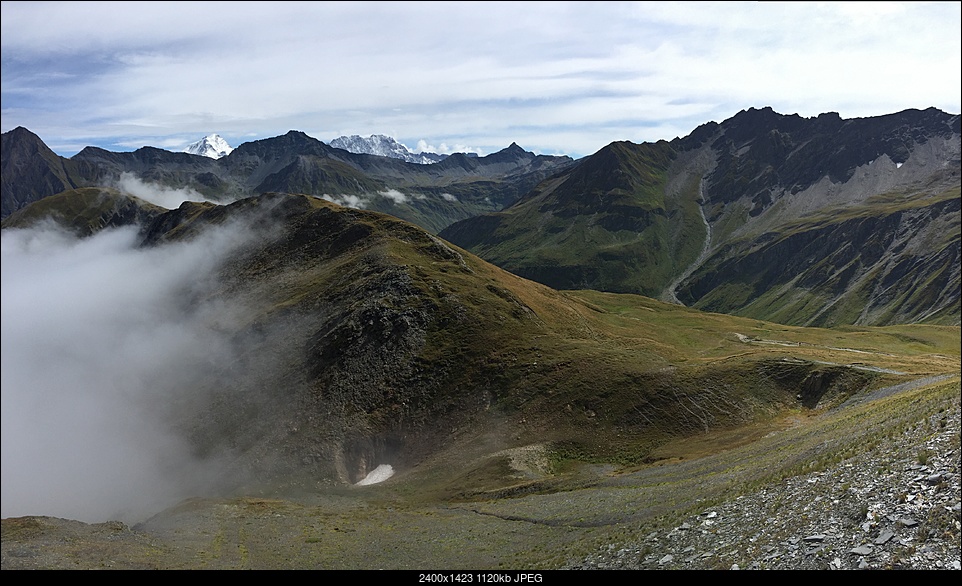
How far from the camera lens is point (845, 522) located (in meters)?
25.5

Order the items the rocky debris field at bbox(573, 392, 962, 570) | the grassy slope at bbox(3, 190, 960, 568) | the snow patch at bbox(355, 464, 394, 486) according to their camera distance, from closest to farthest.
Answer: the rocky debris field at bbox(573, 392, 962, 570) < the grassy slope at bbox(3, 190, 960, 568) < the snow patch at bbox(355, 464, 394, 486)

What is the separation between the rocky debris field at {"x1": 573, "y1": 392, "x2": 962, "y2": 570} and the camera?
22344 millimetres

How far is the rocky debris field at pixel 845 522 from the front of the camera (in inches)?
880

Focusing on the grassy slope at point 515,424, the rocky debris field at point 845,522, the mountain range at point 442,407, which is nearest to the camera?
the rocky debris field at point 845,522

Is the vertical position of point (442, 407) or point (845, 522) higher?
point (845, 522)

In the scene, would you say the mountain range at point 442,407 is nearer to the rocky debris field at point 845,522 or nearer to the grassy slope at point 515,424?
the grassy slope at point 515,424

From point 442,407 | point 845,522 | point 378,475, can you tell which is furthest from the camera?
→ point 442,407

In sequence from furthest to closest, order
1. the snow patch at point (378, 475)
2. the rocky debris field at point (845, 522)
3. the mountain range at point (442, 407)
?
the snow patch at point (378, 475), the mountain range at point (442, 407), the rocky debris field at point (845, 522)

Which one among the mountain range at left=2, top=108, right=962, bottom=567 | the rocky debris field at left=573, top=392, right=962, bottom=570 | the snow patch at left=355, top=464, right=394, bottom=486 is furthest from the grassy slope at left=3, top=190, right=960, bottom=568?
the rocky debris field at left=573, top=392, right=962, bottom=570

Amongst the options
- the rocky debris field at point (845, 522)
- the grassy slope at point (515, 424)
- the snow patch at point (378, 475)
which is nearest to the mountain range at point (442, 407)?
the grassy slope at point (515, 424)

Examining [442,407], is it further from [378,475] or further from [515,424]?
[378,475]

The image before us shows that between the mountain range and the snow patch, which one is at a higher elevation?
the mountain range

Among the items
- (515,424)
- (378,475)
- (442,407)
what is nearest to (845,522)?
(515,424)

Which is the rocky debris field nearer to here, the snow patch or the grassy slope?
the grassy slope
